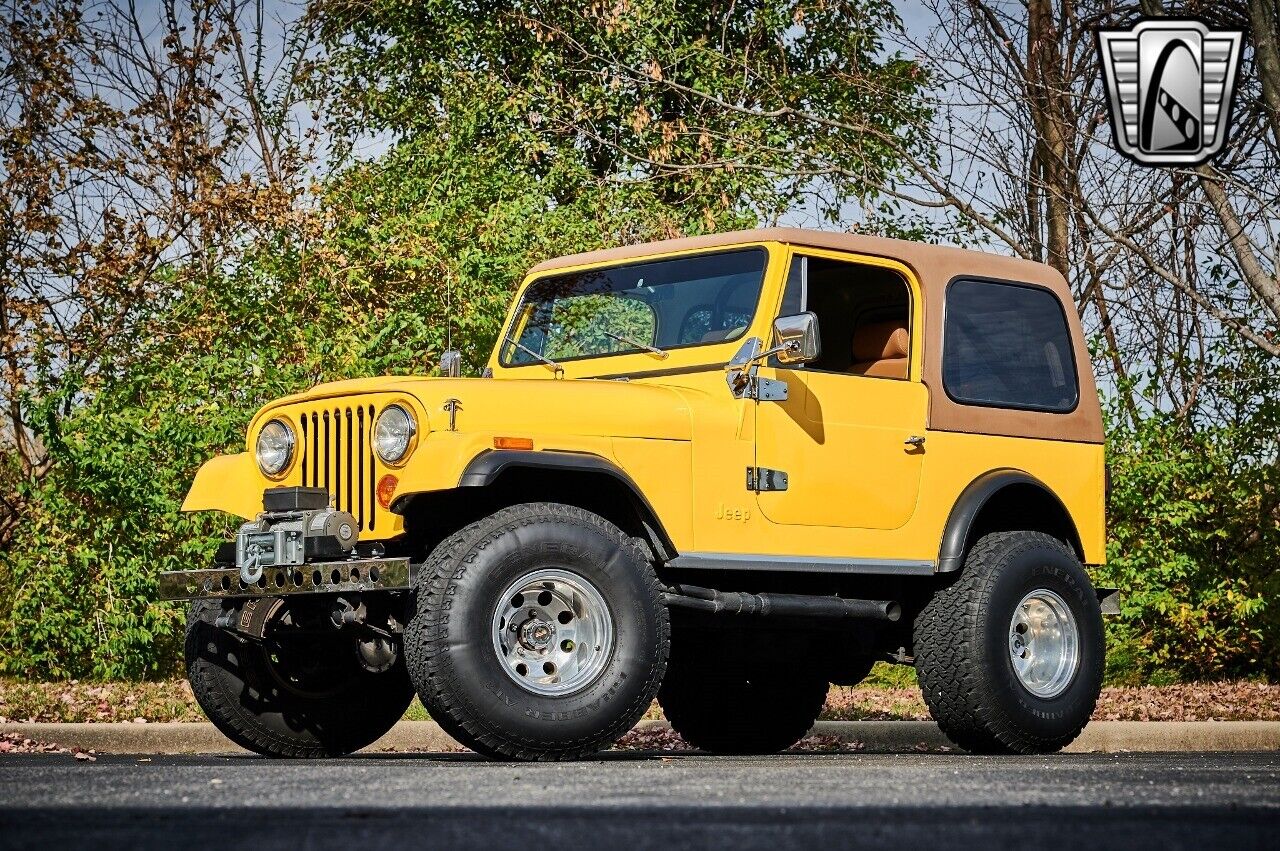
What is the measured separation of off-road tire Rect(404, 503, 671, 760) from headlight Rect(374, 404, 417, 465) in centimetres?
47

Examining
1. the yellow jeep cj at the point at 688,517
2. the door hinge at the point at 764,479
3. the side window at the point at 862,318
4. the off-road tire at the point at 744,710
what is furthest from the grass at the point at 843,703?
the door hinge at the point at 764,479

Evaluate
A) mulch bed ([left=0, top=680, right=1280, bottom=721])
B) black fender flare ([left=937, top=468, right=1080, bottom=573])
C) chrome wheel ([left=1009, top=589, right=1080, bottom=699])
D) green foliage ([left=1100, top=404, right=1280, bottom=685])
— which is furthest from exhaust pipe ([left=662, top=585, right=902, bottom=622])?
green foliage ([left=1100, top=404, right=1280, bottom=685])

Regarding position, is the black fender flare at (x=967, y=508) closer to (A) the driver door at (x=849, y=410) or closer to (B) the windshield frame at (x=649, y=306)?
(A) the driver door at (x=849, y=410)

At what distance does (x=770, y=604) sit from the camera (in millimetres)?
8258

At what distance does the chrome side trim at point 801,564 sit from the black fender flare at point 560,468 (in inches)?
5.1

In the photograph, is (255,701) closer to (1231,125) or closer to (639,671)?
(639,671)

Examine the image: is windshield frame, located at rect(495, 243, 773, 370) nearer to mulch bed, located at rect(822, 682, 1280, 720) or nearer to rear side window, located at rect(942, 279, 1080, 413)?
rear side window, located at rect(942, 279, 1080, 413)

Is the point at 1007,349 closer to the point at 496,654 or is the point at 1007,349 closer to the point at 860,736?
the point at 860,736

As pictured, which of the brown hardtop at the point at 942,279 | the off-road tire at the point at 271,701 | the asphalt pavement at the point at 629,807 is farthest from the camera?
the brown hardtop at the point at 942,279

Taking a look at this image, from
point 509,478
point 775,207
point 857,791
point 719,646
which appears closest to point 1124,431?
point 775,207

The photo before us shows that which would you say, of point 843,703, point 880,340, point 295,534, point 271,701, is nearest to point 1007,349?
point 880,340

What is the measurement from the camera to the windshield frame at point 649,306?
340 inches

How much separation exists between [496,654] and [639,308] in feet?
8.22

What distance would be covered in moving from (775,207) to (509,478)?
1220 centimetres
